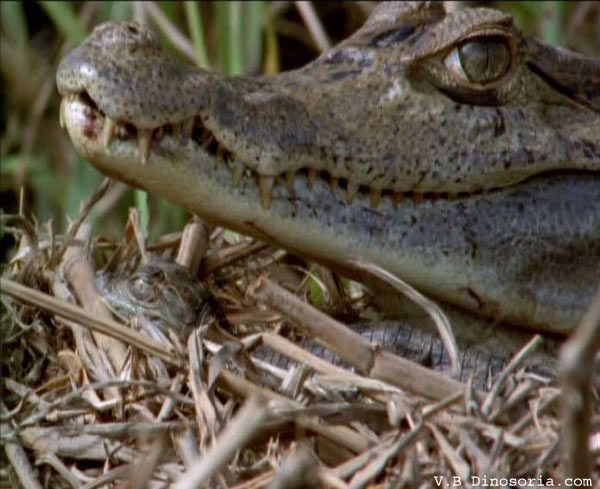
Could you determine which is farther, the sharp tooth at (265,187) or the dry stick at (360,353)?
the sharp tooth at (265,187)

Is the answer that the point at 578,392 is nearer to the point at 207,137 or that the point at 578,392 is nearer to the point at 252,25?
the point at 207,137

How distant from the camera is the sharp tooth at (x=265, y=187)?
2.57 metres

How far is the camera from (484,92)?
112 inches

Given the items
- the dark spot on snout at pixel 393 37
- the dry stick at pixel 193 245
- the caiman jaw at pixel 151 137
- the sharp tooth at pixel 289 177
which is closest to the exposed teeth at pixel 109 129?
the caiman jaw at pixel 151 137

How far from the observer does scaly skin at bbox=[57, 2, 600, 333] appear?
8.29ft

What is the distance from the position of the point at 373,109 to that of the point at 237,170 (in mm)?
344

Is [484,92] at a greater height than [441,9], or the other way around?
[441,9]

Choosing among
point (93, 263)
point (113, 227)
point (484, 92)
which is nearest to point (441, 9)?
point (484, 92)

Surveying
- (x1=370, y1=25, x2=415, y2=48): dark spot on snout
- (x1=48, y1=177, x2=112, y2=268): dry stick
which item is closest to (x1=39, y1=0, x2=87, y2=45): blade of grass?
(x1=48, y1=177, x2=112, y2=268): dry stick

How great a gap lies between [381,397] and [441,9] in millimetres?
1182

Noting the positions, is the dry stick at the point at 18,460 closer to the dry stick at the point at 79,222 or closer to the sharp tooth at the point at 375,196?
the dry stick at the point at 79,222

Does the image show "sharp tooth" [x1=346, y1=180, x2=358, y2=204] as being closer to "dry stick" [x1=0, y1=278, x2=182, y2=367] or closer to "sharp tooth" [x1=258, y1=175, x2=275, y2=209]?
"sharp tooth" [x1=258, y1=175, x2=275, y2=209]

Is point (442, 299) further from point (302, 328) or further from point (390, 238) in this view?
point (302, 328)

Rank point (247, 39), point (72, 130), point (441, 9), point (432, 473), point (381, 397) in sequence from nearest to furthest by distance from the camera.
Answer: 1. point (432, 473)
2. point (381, 397)
3. point (72, 130)
4. point (441, 9)
5. point (247, 39)
